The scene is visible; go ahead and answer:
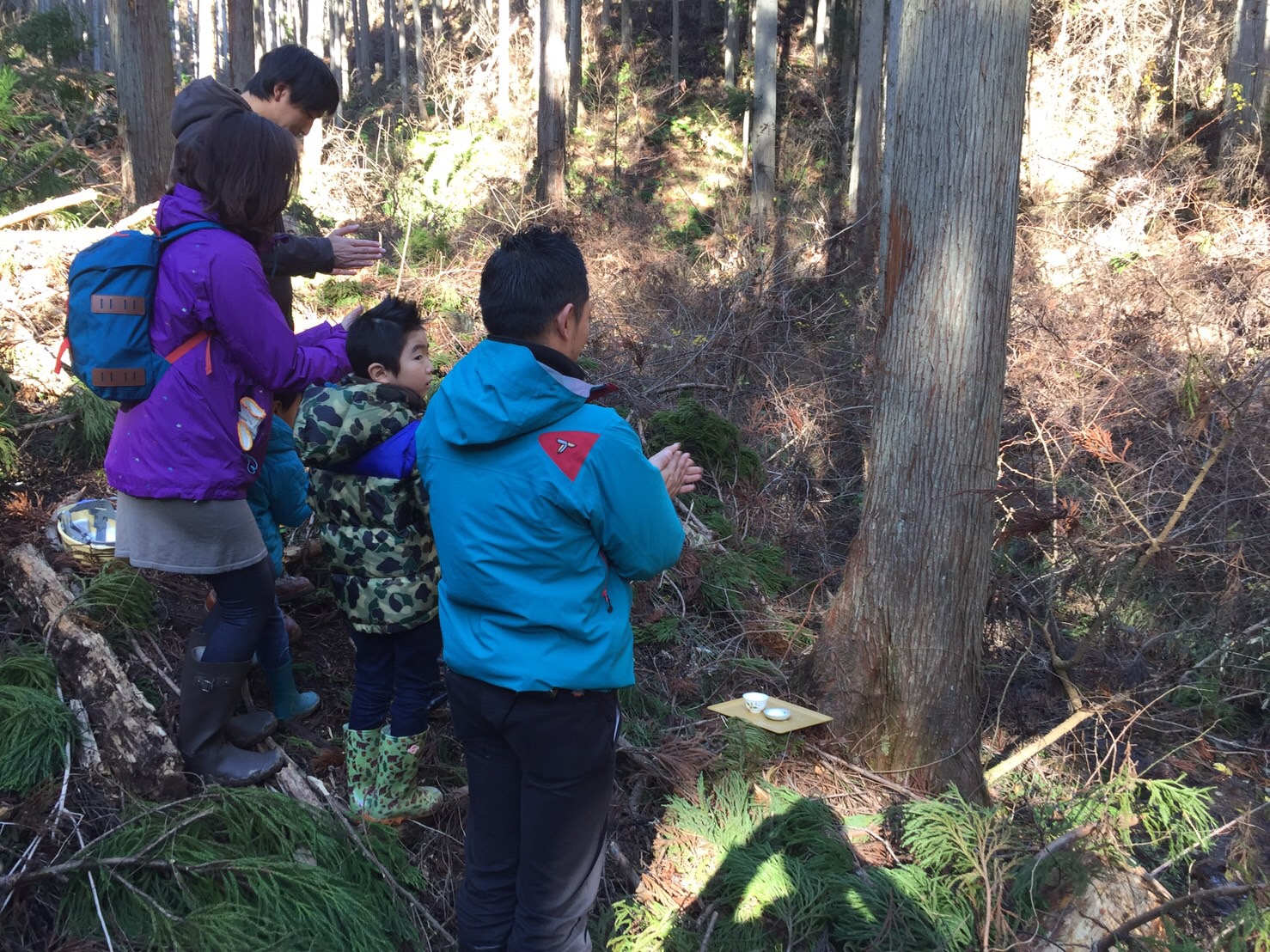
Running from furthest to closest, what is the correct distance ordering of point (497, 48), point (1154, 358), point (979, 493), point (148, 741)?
point (497, 48) < point (1154, 358) < point (979, 493) < point (148, 741)

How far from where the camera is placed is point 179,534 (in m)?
2.63

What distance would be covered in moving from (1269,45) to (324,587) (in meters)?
13.5

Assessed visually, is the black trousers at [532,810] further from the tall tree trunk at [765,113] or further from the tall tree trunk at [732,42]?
the tall tree trunk at [732,42]

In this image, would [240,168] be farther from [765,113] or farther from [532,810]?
[765,113]

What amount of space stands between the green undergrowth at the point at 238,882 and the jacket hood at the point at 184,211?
1.71m

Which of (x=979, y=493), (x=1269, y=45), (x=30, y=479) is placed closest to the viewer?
(x=979, y=493)

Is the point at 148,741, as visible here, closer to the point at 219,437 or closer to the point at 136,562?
the point at 136,562

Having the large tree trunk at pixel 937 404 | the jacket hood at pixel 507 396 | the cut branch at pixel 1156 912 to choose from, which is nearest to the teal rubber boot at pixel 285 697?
the jacket hood at pixel 507 396

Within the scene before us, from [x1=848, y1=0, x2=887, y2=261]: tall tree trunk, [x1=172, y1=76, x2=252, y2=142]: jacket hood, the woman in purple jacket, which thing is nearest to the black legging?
the woman in purple jacket

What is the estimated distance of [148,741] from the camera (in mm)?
2854

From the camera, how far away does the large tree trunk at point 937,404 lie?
3.23 metres

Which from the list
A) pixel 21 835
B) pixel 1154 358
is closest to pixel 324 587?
pixel 21 835

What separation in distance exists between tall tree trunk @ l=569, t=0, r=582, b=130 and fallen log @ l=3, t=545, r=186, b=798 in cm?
2269

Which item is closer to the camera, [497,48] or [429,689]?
[429,689]
